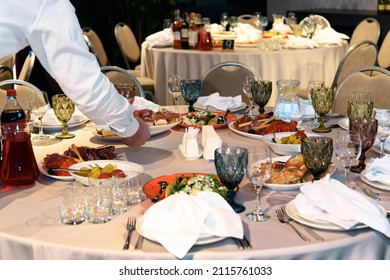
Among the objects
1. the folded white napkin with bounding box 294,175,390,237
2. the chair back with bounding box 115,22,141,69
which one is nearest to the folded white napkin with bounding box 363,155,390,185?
the folded white napkin with bounding box 294,175,390,237

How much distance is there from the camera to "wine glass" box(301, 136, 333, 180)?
1.95 m

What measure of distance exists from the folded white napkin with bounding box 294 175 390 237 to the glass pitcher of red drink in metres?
0.85

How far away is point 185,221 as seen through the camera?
1664mm

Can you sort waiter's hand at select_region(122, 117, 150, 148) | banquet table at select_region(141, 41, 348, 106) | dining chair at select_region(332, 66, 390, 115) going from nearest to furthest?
waiter's hand at select_region(122, 117, 150, 148) → dining chair at select_region(332, 66, 390, 115) → banquet table at select_region(141, 41, 348, 106)

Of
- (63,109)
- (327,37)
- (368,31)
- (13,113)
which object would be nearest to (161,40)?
(327,37)

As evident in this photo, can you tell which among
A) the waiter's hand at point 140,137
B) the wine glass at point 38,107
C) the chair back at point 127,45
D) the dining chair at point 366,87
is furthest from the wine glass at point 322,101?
the chair back at point 127,45

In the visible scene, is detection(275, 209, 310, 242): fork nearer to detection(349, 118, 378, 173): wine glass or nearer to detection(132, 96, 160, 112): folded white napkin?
detection(349, 118, 378, 173): wine glass

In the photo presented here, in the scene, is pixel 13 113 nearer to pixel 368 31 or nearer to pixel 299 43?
pixel 299 43

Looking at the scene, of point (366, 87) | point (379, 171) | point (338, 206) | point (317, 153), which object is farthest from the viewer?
point (366, 87)

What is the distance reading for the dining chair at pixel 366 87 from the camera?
3541 mm

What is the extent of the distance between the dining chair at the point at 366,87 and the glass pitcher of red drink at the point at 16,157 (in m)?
1.99

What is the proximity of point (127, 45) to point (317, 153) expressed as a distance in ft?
18.1

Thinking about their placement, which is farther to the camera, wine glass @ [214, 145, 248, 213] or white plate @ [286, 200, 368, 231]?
wine glass @ [214, 145, 248, 213]

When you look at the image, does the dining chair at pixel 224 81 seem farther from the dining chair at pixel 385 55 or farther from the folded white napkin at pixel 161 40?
the dining chair at pixel 385 55
